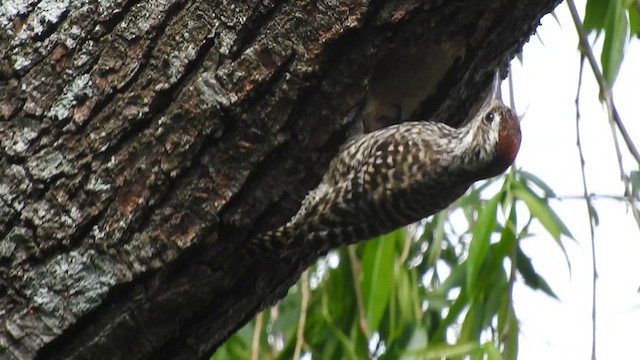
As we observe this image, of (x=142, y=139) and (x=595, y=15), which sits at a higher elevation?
(x=595, y=15)

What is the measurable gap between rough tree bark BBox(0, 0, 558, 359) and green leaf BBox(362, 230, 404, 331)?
1.32m

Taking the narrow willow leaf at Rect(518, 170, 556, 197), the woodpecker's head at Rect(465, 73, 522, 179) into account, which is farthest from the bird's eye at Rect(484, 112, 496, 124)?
the narrow willow leaf at Rect(518, 170, 556, 197)

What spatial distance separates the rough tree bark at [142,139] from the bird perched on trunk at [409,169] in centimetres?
66

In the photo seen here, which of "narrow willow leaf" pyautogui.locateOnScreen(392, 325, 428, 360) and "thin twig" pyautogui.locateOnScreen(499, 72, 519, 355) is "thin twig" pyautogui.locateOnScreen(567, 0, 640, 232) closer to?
"thin twig" pyautogui.locateOnScreen(499, 72, 519, 355)

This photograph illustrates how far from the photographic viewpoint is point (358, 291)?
3645mm

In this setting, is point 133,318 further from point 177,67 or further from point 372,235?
point 372,235

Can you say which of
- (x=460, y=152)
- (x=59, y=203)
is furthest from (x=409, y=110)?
(x=59, y=203)

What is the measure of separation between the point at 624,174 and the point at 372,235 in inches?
29.8

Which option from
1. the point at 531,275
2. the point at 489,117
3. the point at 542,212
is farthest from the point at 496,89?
the point at 531,275

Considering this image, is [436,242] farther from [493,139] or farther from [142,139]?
[142,139]

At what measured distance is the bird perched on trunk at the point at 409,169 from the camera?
9.83 ft

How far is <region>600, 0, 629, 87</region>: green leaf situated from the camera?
123 inches

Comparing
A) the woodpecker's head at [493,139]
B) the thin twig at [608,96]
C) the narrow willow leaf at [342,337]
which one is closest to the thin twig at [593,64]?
the thin twig at [608,96]

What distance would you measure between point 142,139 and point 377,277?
5.19ft
